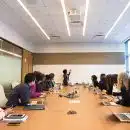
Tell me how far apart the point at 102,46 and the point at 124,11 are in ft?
19.4

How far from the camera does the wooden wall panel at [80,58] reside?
38.3 feet

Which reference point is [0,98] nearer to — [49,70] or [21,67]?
[21,67]

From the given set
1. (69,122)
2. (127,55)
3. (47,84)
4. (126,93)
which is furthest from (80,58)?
(69,122)

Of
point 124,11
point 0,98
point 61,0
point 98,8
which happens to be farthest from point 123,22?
point 0,98

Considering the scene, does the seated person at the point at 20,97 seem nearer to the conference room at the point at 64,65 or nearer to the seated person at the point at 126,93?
the conference room at the point at 64,65

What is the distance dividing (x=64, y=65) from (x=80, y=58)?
919 mm

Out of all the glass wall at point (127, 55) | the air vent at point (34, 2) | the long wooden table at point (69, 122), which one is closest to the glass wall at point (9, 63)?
the air vent at point (34, 2)

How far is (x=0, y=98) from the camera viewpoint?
4.53 metres

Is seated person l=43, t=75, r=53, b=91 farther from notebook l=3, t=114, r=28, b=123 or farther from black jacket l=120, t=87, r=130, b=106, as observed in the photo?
notebook l=3, t=114, r=28, b=123

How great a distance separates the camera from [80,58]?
1177cm

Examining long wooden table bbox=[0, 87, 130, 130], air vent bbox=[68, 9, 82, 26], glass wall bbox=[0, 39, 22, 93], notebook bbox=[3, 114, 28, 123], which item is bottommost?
long wooden table bbox=[0, 87, 130, 130]

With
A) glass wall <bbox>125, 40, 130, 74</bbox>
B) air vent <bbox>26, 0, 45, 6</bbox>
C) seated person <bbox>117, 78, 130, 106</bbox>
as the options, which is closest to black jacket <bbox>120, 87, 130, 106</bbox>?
seated person <bbox>117, 78, 130, 106</bbox>

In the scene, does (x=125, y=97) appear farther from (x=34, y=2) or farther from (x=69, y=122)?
(x=34, y=2)

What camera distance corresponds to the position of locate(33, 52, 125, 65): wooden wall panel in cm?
1166
